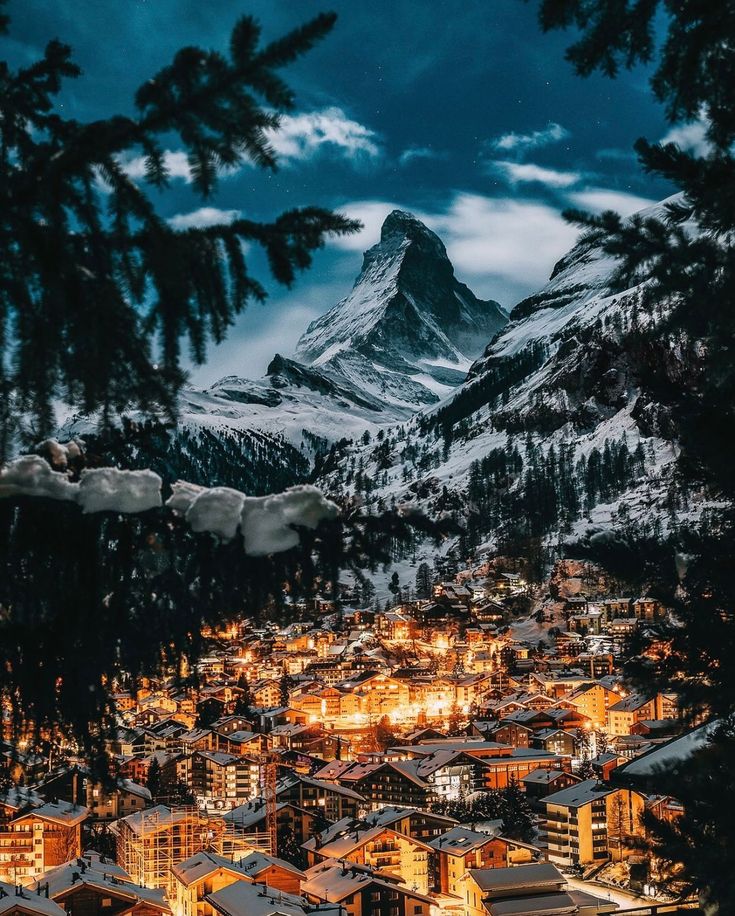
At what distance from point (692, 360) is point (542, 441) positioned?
110m

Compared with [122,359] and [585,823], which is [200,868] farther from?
[122,359]

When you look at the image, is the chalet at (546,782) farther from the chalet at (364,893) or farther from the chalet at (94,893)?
the chalet at (94,893)

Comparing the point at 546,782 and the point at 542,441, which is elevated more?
the point at 542,441

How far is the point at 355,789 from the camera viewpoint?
3103cm

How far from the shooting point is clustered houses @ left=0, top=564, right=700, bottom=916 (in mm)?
15047

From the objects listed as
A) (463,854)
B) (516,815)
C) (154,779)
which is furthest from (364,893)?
(154,779)

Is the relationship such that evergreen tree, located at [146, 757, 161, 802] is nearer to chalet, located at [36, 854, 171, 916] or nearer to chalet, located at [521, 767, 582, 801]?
chalet, located at [36, 854, 171, 916]

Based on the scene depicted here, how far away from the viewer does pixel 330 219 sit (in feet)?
7.00

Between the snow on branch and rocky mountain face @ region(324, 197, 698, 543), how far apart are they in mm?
59178

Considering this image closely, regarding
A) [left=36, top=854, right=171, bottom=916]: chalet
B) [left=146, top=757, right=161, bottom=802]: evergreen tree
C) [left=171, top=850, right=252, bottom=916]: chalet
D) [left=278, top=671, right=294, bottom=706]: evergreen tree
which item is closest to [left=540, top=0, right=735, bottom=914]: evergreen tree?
[left=36, top=854, right=171, bottom=916]: chalet

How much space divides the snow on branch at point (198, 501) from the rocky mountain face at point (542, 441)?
5918cm

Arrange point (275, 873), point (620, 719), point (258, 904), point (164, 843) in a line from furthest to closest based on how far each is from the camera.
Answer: point (620, 719)
point (164, 843)
point (275, 873)
point (258, 904)

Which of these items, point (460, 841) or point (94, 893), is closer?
point (94, 893)

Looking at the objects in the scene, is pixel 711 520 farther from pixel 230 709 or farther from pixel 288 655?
pixel 288 655
